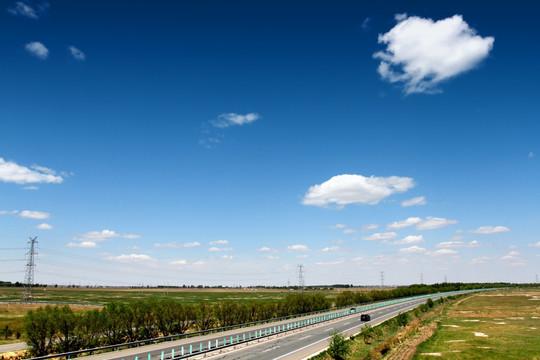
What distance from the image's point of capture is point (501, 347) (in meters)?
35.4

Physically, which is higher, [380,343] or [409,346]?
[409,346]

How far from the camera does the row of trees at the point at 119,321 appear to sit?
42188mm

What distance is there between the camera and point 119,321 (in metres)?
48.8

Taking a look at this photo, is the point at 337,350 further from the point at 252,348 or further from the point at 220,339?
the point at 220,339

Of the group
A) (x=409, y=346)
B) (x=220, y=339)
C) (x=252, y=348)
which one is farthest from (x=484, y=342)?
(x=220, y=339)

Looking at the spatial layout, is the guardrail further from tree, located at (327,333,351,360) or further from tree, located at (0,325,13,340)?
tree, located at (0,325,13,340)

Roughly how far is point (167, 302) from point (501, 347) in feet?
136

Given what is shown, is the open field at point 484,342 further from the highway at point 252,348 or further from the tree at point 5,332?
the tree at point 5,332

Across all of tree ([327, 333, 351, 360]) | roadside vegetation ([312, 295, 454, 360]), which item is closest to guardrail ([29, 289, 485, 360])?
roadside vegetation ([312, 295, 454, 360])

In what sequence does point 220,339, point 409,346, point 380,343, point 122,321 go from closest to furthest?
point 409,346 < point 380,343 < point 220,339 < point 122,321

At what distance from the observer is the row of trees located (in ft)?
138

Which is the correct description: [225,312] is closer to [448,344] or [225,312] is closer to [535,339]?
[448,344]

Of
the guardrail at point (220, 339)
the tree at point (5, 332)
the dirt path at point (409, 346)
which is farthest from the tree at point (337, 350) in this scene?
the tree at point (5, 332)

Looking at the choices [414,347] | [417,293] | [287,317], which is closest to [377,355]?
[414,347]
